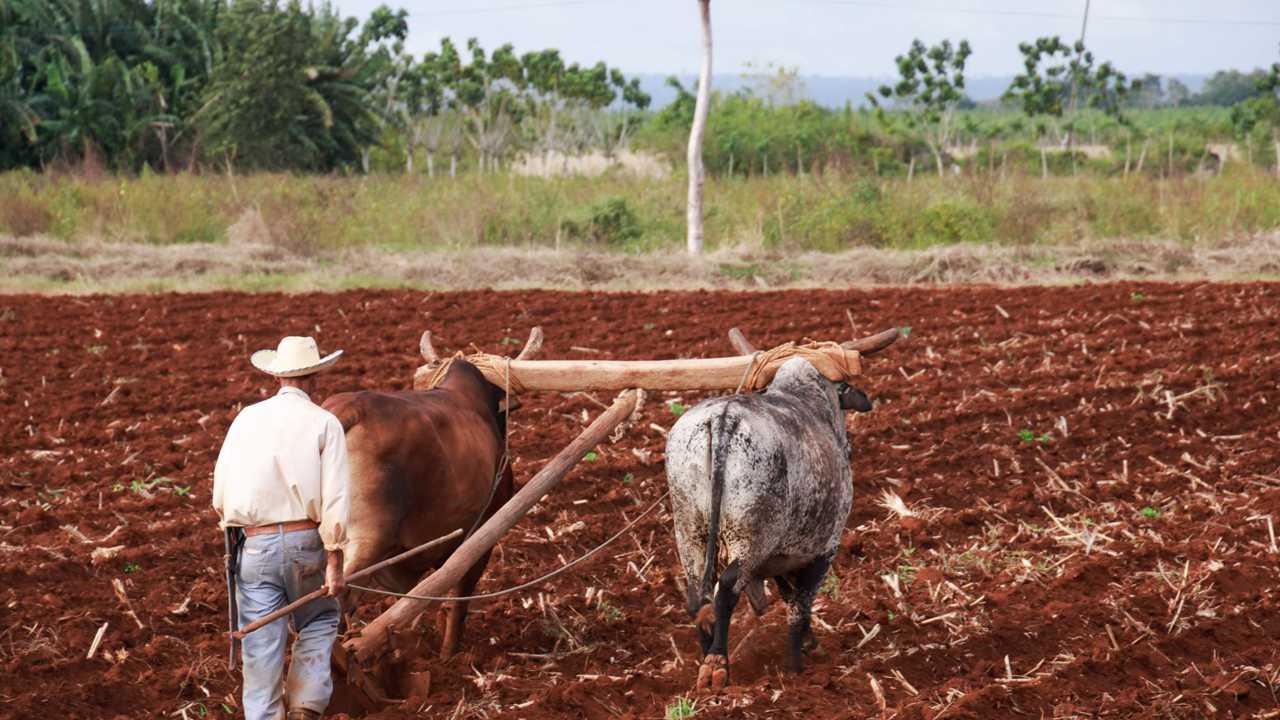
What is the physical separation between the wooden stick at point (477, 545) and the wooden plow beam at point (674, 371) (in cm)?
12

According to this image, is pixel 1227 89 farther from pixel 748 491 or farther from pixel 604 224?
pixel 748 491

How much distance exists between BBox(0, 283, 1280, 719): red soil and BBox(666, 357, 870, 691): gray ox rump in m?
0.36

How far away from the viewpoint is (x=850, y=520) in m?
8.16

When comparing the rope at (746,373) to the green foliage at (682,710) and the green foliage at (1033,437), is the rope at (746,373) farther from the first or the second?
the green foliage at (1033,437)

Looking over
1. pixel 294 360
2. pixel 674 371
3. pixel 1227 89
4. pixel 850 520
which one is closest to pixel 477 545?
pixel 294 360

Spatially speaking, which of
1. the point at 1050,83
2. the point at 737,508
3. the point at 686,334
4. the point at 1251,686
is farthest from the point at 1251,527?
the point at 1050,83

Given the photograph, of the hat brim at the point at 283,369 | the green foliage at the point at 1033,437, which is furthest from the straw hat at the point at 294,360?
the green foliage at the point at 1033,437

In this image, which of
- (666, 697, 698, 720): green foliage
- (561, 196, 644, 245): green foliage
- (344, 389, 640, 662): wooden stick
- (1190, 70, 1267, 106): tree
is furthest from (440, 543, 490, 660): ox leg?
(1190, 70, 1267, 106): tree

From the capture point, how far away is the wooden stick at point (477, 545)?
512cm

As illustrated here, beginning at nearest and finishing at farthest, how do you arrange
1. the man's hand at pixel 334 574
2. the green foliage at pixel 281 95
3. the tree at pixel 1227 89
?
the man's hand at pixel 334 574 < the green foliage at pixel 281 95 < the tree at pixel 1227 89

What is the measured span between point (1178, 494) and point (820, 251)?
12.1 m

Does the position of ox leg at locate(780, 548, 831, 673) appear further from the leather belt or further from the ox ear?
the leather belt

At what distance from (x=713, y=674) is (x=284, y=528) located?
1671 millimetres

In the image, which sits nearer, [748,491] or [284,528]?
[284,528]
